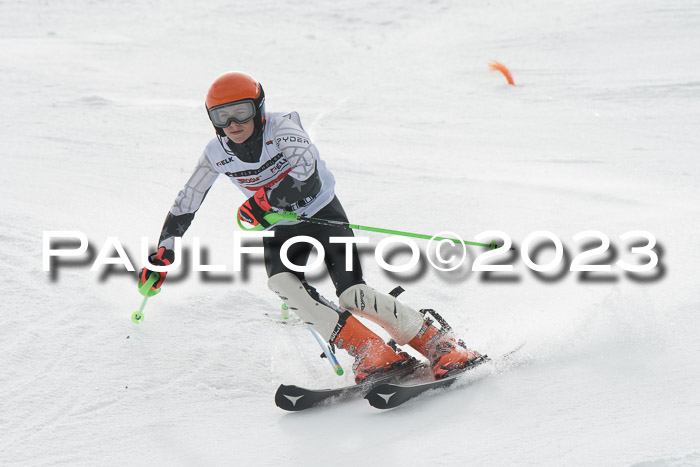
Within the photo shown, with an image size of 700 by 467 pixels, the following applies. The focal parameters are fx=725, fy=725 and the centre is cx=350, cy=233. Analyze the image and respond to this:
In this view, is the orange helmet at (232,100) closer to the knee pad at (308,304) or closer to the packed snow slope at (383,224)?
the knee pad at (308,304)

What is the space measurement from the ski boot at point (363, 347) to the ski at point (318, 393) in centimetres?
4

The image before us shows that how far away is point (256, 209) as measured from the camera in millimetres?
3891

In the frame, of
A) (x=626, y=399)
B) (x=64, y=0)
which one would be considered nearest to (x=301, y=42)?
(x=64, y=0)

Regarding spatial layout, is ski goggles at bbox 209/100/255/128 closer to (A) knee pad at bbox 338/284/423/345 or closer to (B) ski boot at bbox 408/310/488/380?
(A) knee pad at bbox 338/284/423/345

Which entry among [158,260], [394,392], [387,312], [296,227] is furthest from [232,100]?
[394,392]

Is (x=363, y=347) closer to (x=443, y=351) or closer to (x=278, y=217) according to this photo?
(x=443, y=351)

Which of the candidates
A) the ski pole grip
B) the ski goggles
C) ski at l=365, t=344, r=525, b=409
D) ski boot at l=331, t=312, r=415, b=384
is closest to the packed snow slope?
ski at l=365, t=344, r=525, b=409

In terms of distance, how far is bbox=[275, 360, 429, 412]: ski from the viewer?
138 inches

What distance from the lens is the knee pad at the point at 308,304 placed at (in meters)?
3.80

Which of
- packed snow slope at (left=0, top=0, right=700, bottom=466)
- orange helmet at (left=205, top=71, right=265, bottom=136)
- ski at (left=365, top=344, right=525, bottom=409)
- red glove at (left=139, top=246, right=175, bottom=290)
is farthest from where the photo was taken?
red glove at (left=139, top=246, right=175, bottom=290)

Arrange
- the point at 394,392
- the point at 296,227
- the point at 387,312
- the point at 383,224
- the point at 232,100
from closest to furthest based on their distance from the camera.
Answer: the point at 394,392 → the point at 232,100 → the point at 387,312 → the point at 296,227 → the point at 383,224

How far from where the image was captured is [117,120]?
9.52 m

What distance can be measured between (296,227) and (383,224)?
2.48 meters

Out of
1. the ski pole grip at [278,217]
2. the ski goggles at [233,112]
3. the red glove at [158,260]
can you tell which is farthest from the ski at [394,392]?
the ski goggles at [233,112]
